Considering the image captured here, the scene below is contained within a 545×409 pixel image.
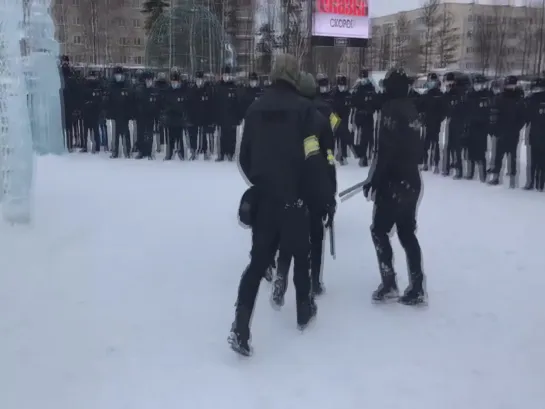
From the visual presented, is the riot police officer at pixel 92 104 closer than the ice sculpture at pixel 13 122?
No

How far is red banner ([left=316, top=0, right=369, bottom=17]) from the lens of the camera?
1178 inches

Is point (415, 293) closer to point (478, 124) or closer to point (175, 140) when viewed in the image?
point (478, 124)

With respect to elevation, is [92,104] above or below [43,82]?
below

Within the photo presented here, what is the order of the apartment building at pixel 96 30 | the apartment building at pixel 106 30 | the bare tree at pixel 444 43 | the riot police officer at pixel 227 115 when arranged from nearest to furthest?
the riot police officer at pixel 227 115 < the apartment building at pixel 106 30 < the apartment building at pixel 96 30 < the bare tree at pixel 444 43

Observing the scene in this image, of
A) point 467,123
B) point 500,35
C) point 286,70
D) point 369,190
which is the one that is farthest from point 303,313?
point 500,35

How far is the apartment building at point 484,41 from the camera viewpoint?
51.6 m

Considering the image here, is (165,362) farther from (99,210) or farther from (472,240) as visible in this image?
(99,210)

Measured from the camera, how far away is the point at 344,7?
3041 cm

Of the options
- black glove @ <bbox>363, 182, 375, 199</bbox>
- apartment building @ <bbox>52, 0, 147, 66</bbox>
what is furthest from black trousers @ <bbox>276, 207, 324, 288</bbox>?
apartment building @ <bbox>52, 0, 147, 66</bbox>

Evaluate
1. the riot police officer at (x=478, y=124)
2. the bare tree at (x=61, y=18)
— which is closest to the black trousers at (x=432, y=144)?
the riot police officer at (x=478, y=124)

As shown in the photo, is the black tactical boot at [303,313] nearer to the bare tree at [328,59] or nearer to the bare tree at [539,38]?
the bare tree at [328,59]

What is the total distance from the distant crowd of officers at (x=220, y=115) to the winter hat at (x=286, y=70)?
7950 mm

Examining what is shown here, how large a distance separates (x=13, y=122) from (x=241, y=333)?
5.15m

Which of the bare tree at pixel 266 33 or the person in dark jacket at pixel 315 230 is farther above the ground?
the bare tree at pixel 266 33
